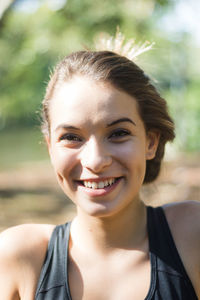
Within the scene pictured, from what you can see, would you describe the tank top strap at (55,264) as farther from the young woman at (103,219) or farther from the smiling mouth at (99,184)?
the smiling mouth at (99,184)

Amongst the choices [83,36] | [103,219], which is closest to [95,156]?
[103,219]

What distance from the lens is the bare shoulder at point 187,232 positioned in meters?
1.54

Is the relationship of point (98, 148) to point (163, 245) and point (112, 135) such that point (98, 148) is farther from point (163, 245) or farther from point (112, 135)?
point (163, 245)

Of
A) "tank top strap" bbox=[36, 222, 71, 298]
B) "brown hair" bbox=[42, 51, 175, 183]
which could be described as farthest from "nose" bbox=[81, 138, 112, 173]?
"tank top strap" bbox=[36, 222, 71, 298]

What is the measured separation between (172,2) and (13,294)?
16.3 feet

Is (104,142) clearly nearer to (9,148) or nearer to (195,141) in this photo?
(195,141)

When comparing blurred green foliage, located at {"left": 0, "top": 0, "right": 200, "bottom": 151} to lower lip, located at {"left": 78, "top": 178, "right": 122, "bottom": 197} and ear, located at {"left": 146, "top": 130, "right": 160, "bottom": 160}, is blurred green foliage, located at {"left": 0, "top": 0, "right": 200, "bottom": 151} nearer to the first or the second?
ear, located at {"left": 146, "top": 130, "right": 160, "bottom": 160}

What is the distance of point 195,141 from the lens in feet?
41.1

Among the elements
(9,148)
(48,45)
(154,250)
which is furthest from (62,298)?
(9,148)

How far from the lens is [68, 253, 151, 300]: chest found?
153 centimetres

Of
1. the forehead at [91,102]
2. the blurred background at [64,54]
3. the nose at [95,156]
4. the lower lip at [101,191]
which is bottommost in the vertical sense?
the lower lip at [101,191]

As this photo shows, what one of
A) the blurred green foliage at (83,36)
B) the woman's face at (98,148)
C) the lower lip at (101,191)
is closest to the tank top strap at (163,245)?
the woman's face at (98,148)

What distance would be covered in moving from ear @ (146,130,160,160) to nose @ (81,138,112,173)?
0.31 metres

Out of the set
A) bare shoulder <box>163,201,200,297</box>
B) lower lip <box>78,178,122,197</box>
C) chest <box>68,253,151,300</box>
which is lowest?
chest <box>68,253,151,300</box>
